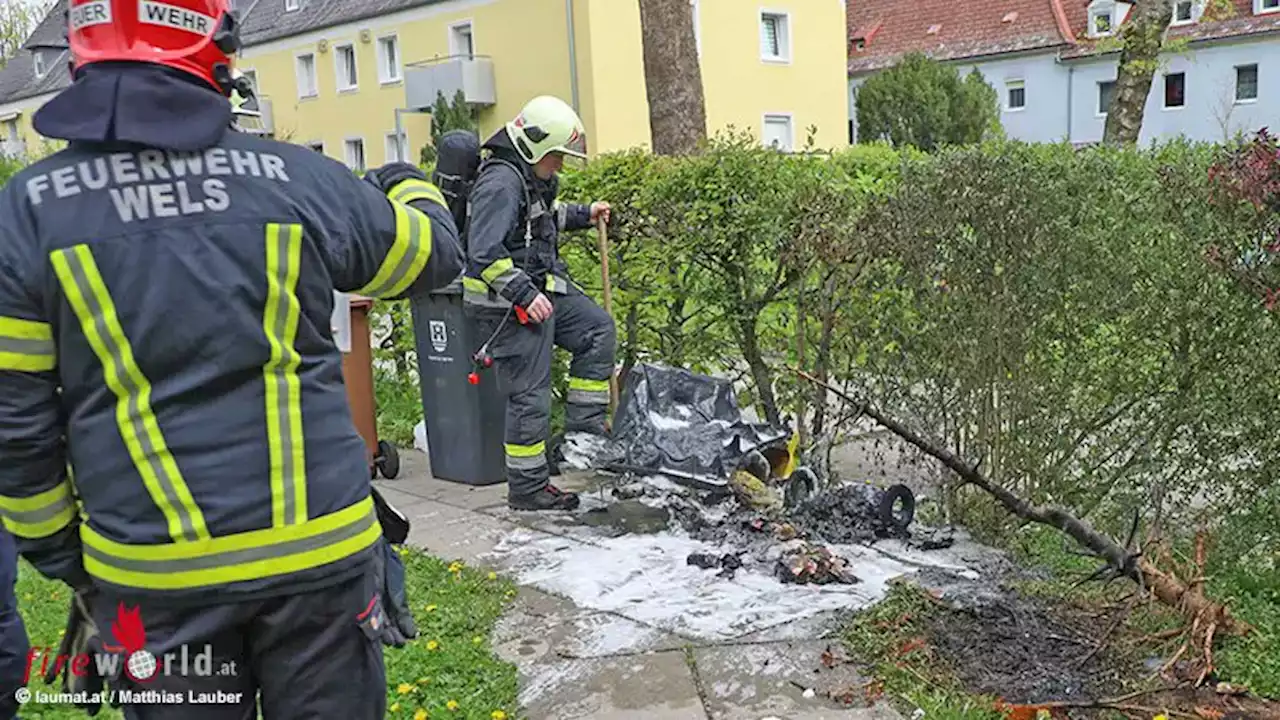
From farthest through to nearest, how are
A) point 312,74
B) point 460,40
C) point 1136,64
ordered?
point 312,74
point 460,40
point 1136,64

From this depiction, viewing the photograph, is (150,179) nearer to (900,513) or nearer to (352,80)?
(900,513)

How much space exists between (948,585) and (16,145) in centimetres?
5097

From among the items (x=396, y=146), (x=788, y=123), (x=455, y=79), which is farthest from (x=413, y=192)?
(x=396, y=146)

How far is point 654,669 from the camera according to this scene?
4.01 meters

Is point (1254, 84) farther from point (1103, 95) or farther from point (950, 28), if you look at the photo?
point (950, 28)

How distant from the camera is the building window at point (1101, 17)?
132 ft

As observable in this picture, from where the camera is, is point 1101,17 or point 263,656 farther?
point 1101,17

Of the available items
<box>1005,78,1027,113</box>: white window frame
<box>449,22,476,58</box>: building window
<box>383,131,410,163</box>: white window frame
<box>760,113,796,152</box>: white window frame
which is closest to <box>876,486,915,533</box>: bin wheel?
<box>760,113,796,152</box>: white window frame

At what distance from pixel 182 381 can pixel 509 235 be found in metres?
3.82

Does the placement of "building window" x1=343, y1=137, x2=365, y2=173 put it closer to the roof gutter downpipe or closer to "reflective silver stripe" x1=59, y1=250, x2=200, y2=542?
the roof gutter downpipe

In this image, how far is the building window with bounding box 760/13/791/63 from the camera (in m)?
33.8

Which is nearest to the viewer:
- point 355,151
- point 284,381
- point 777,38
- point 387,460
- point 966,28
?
point 284,381

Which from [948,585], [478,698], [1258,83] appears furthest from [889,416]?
[1258,83]

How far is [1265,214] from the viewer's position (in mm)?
4301
